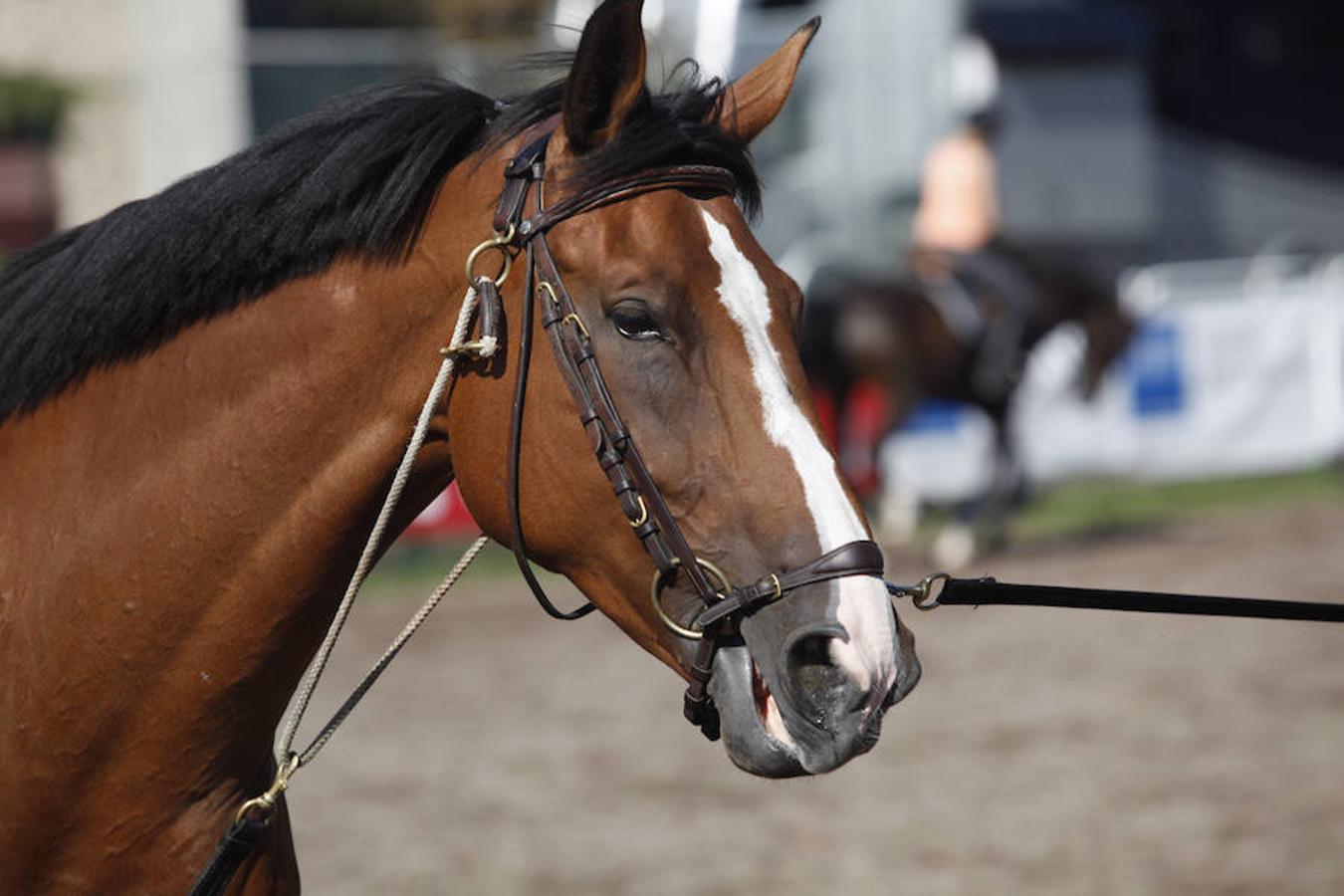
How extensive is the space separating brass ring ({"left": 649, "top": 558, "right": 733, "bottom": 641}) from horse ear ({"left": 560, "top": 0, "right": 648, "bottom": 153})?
61cm

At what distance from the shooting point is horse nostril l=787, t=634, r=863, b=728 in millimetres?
2051

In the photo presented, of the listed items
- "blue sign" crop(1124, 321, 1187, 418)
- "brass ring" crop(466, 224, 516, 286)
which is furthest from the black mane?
"blue sign" crop(1124, 321, 1187, 418)

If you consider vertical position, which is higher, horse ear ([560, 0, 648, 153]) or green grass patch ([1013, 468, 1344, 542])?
horse ear ([560, 0, 648, 153])

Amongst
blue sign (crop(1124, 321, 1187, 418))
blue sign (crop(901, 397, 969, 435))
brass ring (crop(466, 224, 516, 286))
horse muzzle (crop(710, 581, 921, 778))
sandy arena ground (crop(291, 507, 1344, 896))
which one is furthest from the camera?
blue sign (crop(1124, 321, 1187, 418))

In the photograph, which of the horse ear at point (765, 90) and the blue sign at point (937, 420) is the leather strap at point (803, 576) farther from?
the blue sign at point (937, 420)

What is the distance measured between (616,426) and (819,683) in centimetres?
44

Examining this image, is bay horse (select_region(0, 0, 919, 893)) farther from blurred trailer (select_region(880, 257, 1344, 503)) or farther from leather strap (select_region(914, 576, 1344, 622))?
blurred trailer (select_region(880, 257, 1344, 503))

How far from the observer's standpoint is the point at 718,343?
2.21 metres

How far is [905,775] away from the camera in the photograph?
6348 mm

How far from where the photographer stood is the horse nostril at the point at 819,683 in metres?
2.05

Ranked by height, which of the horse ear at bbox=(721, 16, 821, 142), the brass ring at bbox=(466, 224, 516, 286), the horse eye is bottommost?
the horse eye

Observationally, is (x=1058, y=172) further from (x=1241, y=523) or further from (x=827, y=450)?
(x=827, y=450)

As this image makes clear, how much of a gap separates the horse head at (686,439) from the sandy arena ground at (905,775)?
10.1ft

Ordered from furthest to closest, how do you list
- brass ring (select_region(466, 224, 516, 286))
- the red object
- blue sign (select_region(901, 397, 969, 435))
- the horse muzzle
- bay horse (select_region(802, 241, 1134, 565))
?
blue sign (select_region(901, 397, 969, 435)) < bay horse (select_region(802, 241, 1134, 565)) < the red object < brass ring (select_region(466, 224, 516, 286)) < the horse muzzle
